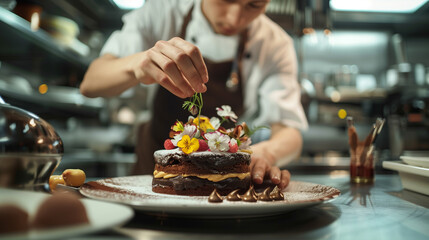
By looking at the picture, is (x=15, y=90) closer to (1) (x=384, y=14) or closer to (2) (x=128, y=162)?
(2) (x=128, y=162)

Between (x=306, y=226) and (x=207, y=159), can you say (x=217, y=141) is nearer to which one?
(x=207, y=159)

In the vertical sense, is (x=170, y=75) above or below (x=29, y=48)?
below

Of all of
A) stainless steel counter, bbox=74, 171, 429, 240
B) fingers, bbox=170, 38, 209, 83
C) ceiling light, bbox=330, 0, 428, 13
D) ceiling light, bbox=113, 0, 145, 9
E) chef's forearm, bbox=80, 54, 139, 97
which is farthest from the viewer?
ceiling light, bbox=330, 0, 428, 13

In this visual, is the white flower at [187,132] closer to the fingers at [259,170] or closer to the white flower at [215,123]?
the white flower at [215,123]

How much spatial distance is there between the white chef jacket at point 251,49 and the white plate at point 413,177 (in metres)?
0.88

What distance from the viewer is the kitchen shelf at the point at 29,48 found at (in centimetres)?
221

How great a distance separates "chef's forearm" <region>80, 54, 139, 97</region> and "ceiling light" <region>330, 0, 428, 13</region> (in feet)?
10.2

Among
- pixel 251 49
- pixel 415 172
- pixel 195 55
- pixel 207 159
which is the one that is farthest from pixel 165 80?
pixel 251 49

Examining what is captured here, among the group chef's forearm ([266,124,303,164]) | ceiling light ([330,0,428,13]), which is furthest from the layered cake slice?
ceiling light ([330,0,428,13])

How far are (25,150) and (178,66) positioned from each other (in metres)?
0.44

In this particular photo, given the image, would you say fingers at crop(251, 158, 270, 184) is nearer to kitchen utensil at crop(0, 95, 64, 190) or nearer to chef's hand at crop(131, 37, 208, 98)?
chef's hand at crop(131, 37, 208, 98)

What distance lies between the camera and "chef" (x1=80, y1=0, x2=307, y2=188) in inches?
68.9

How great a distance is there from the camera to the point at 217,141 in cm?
93

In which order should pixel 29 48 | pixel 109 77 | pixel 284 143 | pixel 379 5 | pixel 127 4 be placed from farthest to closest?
pixel 379 5
pixel 127 4
pixel 29 48
pixel 284 143
pixel 109 77
